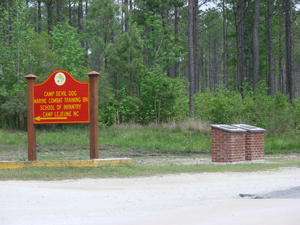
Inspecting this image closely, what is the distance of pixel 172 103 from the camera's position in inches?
929

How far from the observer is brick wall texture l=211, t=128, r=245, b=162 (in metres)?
11.0

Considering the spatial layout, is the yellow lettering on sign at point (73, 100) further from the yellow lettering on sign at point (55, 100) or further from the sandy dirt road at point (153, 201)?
the sandy dirt road at point (153, 201)

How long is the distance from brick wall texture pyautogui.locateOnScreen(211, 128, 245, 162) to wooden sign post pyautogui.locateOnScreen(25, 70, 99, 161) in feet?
12.8

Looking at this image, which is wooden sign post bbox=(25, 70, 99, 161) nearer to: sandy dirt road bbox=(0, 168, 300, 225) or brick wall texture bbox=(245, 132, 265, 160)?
sandy dirt road bbox=(0, 168, 300, 225)

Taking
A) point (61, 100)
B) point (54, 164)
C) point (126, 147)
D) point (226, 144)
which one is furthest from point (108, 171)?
point (126, 147)

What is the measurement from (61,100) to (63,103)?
0.12 meters

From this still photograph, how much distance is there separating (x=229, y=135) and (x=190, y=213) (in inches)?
225

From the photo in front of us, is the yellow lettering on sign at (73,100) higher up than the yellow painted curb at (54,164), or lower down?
higher up

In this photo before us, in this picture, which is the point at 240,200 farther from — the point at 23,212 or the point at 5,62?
the point at 5,62

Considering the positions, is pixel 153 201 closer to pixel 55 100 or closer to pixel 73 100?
pixel 73 100

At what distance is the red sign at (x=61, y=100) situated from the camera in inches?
387

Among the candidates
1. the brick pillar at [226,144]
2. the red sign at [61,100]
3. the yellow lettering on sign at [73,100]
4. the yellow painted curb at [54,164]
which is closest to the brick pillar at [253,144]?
the brick pillar at [226,144]

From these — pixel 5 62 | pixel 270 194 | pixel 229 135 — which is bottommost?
pixel 270 194

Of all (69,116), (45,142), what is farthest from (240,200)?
(45,142)
